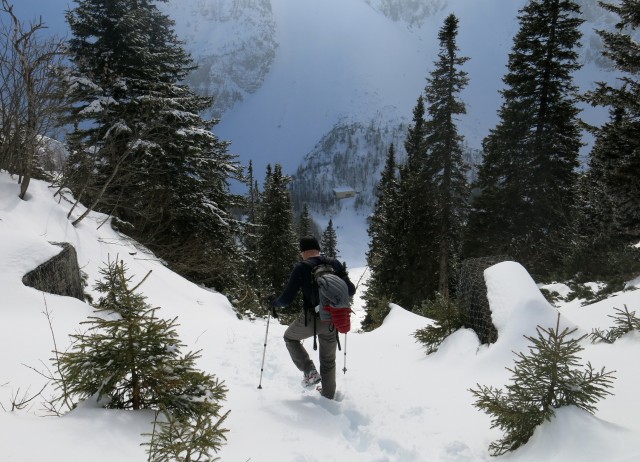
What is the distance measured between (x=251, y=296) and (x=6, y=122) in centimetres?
1062

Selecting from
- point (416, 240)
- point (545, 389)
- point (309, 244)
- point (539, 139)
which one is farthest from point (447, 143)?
point (545, 389)

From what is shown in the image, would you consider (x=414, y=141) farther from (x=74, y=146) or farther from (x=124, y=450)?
(x=124, y=450)

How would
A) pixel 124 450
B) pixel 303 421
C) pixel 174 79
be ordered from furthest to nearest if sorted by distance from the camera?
pixel 174 79 < pixel 303 421 < pixel 124 450

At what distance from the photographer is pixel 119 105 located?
49.8 ft

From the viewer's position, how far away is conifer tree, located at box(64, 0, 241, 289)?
562 inches

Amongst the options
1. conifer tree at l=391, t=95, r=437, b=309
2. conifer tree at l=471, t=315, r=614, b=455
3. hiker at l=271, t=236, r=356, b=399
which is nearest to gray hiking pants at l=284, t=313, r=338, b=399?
hiker at l=271, t=236, r=356, b=399

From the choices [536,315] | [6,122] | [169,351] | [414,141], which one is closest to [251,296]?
[6,122]

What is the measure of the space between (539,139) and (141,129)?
64.1 feet

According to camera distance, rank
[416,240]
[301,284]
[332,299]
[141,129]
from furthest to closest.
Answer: [416,240] → [141,129] → [301,284] → [332,299]

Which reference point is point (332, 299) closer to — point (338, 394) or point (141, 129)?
point (338, 394)

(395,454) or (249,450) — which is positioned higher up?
(249,450)

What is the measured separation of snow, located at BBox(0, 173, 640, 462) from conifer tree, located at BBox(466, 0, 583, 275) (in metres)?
15.0

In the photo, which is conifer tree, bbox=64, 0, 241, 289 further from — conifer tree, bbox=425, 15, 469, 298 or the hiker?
conifer tree, bbox=425, 15, 469, 298

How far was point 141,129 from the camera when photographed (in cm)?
1370
